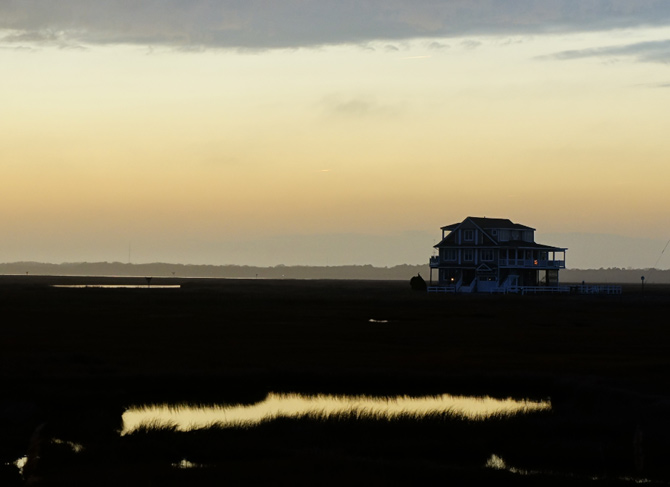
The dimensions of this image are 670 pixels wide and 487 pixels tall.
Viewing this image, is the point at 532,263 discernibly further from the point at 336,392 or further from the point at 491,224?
the point at 336,392

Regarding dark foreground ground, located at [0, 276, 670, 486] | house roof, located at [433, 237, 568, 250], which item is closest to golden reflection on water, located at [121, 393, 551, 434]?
dark foreground ground, located at [0, 276, 670, 486]

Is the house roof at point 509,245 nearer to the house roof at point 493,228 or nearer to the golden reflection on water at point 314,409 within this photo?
the house roof at point 493,228

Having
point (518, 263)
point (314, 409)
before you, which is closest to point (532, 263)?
point (518, 263)

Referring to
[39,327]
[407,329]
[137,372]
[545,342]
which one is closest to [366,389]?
[137,372]

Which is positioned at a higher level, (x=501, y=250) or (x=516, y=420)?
(x=501, y=250)

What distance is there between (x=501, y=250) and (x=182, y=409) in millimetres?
93093

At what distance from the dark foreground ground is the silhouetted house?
53.3 m

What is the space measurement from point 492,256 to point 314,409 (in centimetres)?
9235

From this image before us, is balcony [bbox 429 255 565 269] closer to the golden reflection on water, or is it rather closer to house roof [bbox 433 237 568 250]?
house roof [bbox 433 237 568 250]

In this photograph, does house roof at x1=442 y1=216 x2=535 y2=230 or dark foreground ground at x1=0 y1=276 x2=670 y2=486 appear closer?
dark foreground ground at x1=0 y1=276 x2=670 y2=486

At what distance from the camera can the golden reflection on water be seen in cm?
2566

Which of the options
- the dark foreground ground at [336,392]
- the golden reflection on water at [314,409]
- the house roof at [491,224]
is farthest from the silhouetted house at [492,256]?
the golden reflection on water at [314,409]

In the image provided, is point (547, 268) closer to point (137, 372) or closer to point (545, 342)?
point (545, 342)

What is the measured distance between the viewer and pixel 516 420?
25719mm
